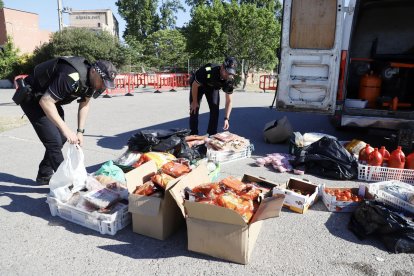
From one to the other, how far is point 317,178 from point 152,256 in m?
2.72

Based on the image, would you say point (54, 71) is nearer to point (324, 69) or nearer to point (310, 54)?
point (310, 54)

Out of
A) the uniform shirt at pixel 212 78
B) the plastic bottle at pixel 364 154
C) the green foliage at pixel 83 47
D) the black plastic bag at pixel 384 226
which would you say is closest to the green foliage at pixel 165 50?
the green foliage at pixel 83 47

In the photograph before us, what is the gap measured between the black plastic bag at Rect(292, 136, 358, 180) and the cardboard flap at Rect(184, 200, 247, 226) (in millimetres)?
2494

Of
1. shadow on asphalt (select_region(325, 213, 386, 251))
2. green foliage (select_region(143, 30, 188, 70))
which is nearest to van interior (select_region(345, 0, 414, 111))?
shadow on asphalt (select_region(325, 213, 386, 251))

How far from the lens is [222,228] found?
260 cm

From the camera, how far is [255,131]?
7.58 meters

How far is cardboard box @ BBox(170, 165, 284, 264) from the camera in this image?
2.50 metres

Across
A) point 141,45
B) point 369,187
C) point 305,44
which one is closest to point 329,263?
point 369,187

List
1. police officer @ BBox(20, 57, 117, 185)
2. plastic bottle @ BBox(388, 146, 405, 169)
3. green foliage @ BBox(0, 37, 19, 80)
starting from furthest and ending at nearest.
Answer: green foliage @ BBox(0, 37, 19, 80)
plastic bottle @ BBox(388, 146, 405, 169)
police officer @ BBox(20, 57, 117, 185)

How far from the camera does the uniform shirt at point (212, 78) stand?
17.6 feet

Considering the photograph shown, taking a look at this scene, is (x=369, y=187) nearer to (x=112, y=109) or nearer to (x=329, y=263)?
(x=329, y=263)

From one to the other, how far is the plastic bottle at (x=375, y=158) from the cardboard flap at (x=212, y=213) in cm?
285

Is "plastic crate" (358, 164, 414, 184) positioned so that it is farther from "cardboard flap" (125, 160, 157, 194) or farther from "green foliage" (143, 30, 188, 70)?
"green foliage" (143, 30, 188, 70)

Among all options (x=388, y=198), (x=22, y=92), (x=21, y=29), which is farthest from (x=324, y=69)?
(x=21, y=29)
